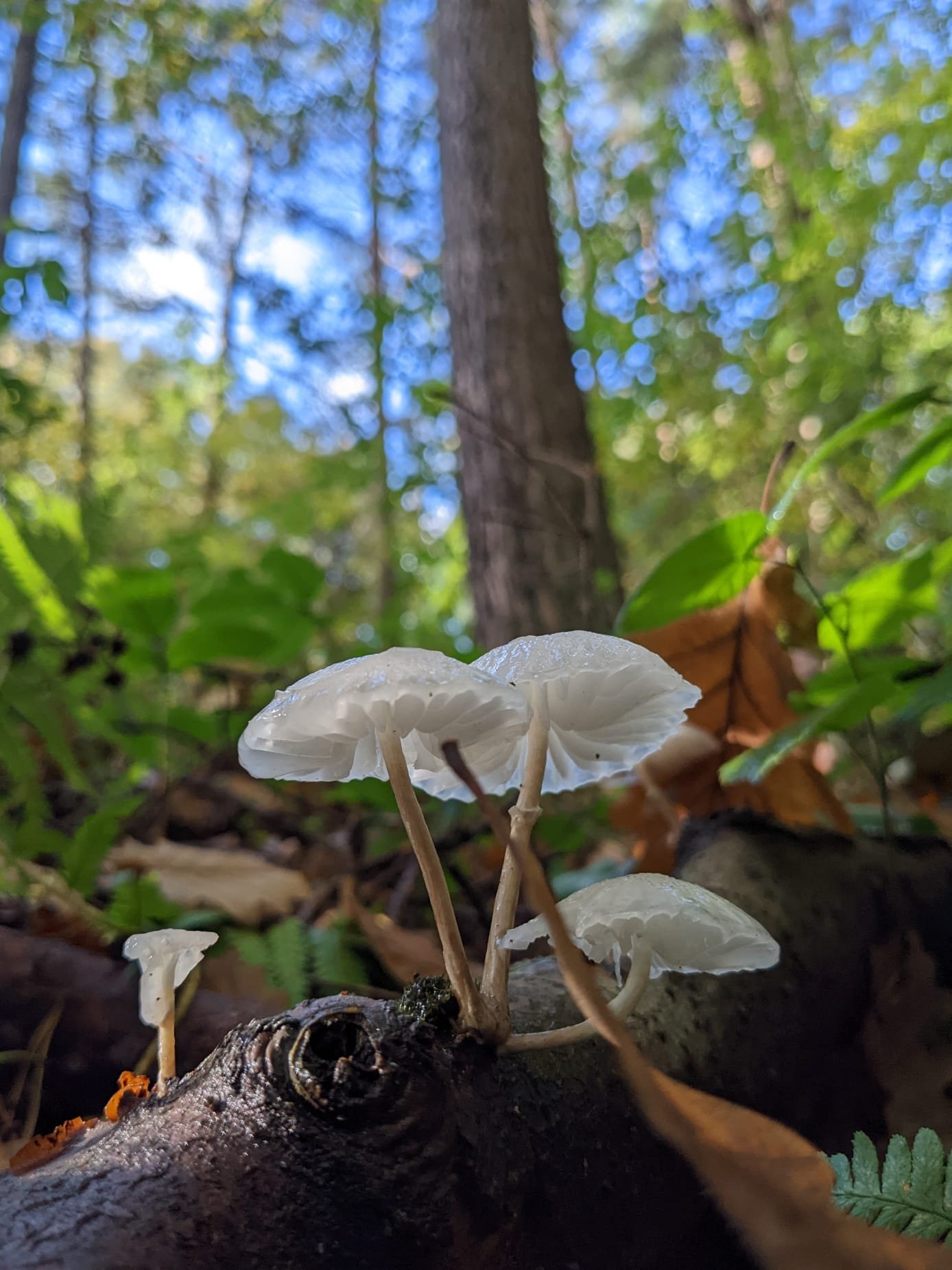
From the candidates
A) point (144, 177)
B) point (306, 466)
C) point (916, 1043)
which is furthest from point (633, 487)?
point (916, 1043)

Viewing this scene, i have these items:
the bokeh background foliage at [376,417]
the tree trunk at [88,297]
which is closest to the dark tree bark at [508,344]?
the bokeh background foliage at [376,417]

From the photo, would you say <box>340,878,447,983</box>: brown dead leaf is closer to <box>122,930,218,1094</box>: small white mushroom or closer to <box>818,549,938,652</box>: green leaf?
<box>122,930,218,1094</box>: small white mushroom

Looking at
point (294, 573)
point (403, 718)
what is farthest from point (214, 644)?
point (403, 718)

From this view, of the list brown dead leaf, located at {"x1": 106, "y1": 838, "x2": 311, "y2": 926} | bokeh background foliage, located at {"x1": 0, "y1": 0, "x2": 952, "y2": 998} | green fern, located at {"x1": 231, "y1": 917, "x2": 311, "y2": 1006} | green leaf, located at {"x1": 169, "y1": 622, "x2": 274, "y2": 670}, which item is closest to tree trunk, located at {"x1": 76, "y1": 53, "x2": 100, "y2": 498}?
bokeh background foliage, located at {"x1": 0, "y1": 0, "x2": 952, "y2": 998}

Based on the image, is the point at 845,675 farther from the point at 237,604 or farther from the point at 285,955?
the point at 237,604

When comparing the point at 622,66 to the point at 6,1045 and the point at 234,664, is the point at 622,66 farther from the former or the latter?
the point at 6,1045
